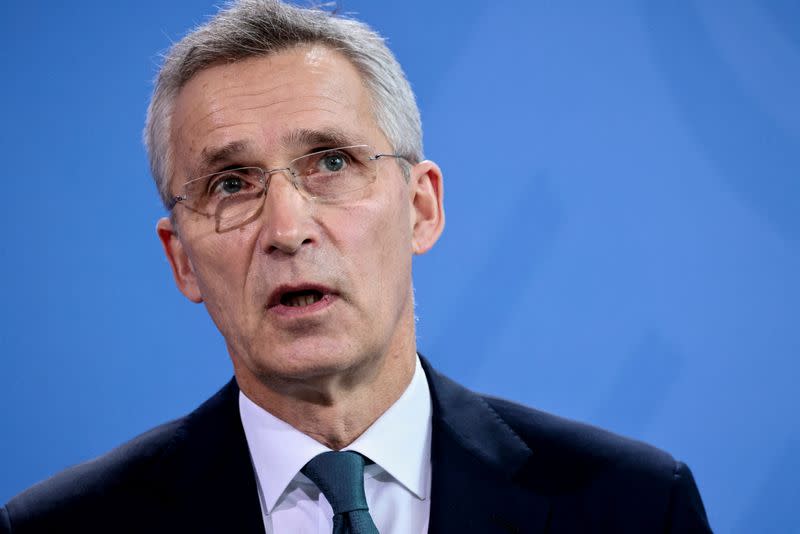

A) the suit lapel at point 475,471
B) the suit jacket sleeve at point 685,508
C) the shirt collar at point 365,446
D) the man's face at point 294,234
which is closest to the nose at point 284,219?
the man's face at point 294,234

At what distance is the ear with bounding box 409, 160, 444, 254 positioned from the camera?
A: 2.42 m

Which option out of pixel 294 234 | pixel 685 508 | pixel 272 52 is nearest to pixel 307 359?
pixel 294 234

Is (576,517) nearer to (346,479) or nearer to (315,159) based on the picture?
(346,479)

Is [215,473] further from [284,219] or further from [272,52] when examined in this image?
[272,52]

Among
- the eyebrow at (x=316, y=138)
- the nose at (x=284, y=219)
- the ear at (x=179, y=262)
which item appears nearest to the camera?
the nose at (x=284, y=219)

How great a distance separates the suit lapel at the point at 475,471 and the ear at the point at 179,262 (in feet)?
2.02

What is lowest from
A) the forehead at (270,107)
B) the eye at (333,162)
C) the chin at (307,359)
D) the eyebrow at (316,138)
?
the chin at (307,359)

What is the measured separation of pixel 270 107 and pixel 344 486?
84 centimetres

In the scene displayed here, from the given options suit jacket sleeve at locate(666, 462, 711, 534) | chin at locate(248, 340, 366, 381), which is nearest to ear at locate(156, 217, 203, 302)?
chin at locate(248, 340, 366, 381)

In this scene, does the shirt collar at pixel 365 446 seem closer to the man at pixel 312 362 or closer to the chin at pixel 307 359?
the man at pixel 312 362

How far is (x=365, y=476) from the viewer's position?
2.22 metres

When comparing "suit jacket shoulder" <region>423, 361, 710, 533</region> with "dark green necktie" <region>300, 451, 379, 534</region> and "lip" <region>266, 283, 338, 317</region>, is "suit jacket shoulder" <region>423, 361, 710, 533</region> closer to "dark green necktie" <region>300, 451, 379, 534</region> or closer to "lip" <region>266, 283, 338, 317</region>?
"dark green necktie" <region>300, 451, 379, 534</region>

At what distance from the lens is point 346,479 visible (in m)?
2.13

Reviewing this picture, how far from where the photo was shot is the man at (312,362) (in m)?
2.10
